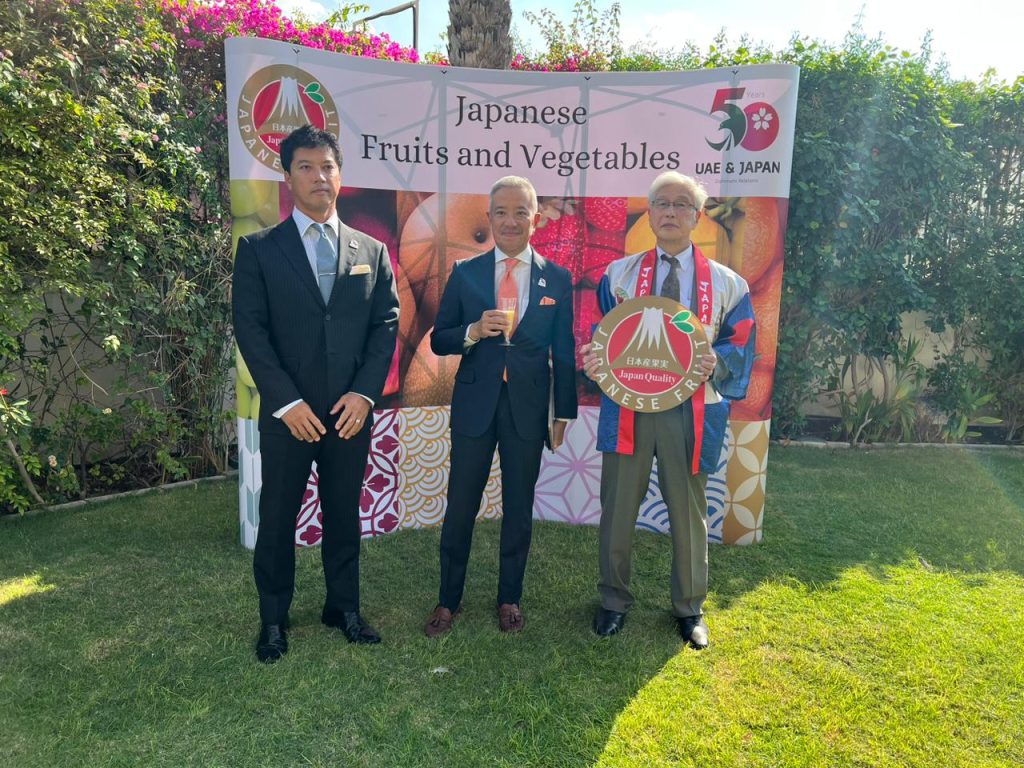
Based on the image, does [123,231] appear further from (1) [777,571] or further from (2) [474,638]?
(1) [777,571]

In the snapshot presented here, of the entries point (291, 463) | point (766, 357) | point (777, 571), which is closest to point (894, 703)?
point (777, 571)

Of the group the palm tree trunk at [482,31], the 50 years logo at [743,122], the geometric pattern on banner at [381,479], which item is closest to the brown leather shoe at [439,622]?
the geometric pattern on banner at [381,479]

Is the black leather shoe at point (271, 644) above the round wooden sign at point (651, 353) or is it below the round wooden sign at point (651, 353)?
below

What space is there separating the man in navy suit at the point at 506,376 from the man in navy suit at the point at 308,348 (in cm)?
33

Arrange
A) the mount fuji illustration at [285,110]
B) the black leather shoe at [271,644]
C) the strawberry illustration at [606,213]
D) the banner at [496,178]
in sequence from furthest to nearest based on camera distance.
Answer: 1. the strawberry illustration at [606,213]
2. the banner at [496,178]
3. the mount fuji illustration at [285,110]
4. the black leather shoe at [271,644]

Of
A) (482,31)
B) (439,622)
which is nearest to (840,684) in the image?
(439,622)

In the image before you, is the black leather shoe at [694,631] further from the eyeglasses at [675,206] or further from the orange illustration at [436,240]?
the orange illustration at [436,240]

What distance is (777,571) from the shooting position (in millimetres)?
3727

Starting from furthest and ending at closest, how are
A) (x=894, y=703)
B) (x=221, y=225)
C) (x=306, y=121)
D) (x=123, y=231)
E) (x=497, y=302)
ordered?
Result: (x=221, y=225)
(x=123, y=231)
(x=306, y=121)
(x=497, y=302)
(x=894, y=703)

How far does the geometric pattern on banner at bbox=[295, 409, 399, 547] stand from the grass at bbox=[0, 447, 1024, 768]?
185mm

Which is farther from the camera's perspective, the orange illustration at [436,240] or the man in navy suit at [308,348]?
the orange illustration at [436,240]

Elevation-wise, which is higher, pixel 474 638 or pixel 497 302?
pixel 497 302

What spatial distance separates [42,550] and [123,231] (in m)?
2.01

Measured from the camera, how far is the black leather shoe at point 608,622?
3004 millimetres
